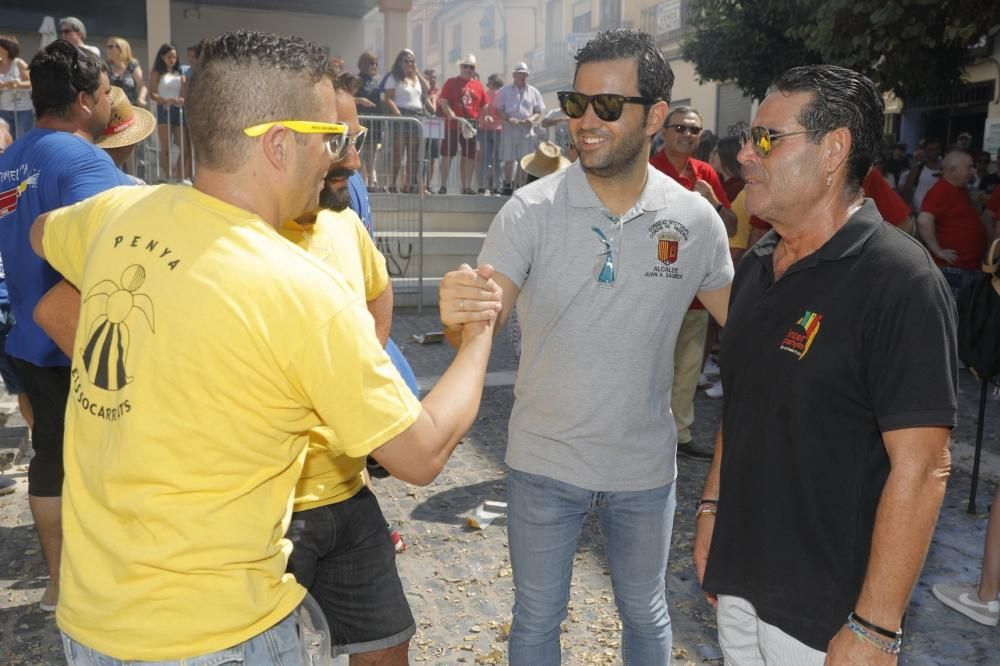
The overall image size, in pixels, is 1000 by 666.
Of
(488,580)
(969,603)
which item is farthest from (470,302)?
(969,603)

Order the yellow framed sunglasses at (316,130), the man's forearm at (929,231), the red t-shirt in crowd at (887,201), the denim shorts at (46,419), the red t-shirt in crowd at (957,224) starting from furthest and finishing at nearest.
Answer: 1. the man's forearm at (929,231)
2. the red t-shirt in crowd at (957,224)
3. the red t-shirt in crowd at (887,201)
4. the denim shorts at (46,419)
5. the yellow framed sunglasses at (316,130)

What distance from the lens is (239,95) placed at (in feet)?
5.57

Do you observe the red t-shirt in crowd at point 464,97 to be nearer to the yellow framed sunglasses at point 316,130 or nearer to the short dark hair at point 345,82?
the short dark hair at point 345,82

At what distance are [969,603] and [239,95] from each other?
4040 millimetres

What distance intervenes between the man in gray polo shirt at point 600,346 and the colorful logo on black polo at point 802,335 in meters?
0.71

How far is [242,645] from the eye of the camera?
1.68m

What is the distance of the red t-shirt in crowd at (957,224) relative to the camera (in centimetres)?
855

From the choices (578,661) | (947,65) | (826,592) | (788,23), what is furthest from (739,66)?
(826,592)

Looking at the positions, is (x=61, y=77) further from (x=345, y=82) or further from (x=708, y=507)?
(x=708, y=507)

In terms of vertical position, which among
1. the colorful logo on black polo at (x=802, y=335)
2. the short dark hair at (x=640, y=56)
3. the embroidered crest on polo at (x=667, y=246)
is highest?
the short dark hair at (x=640, y=56)

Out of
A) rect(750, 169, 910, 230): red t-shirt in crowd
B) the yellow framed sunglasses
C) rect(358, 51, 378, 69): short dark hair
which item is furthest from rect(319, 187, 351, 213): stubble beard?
rect(358, 51, 378, 69): short dark hair

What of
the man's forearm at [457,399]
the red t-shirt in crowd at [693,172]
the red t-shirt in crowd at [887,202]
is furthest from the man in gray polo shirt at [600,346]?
the red t-shirt in crowd at [887,202]

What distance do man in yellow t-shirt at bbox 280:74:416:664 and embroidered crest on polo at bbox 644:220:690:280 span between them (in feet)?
3.03

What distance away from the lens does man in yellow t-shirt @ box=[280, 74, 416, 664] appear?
2.54 metres
